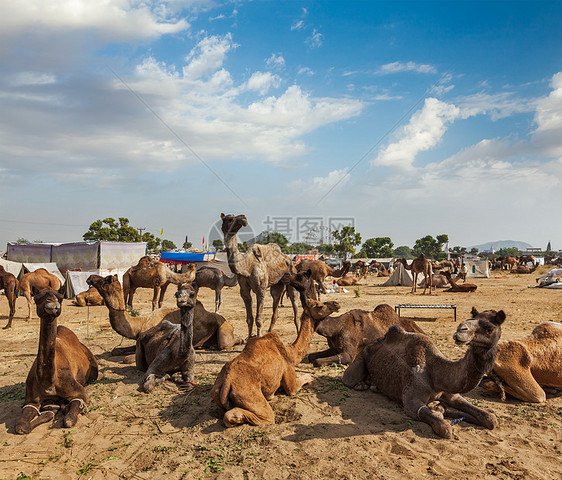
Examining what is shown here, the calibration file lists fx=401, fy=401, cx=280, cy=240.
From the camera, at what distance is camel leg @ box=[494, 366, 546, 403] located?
228 inches

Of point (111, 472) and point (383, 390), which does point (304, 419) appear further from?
point (111, 472)

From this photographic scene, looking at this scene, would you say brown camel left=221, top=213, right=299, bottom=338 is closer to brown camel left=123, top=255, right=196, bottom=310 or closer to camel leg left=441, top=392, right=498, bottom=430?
brown camel left=123, top=255, right=196, bottom=310

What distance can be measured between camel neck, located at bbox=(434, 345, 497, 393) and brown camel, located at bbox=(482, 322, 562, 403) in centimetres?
126

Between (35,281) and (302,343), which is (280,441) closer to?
Answer: (302,343)

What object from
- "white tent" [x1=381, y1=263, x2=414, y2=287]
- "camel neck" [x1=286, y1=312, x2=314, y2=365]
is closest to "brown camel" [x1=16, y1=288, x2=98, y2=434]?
"camel neck" [x1=286, y1=312, x2=314, y2=365]

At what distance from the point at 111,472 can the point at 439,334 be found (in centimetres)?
915

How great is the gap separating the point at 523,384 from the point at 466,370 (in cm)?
182

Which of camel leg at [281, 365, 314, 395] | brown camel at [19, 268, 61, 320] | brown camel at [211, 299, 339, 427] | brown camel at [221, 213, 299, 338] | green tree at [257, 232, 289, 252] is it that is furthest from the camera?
green tree at [257, 232, 289, 252]

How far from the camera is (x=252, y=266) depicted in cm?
1024

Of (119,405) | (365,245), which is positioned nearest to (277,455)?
(119,405)

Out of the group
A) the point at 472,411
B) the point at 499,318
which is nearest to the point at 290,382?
the point at 472,411

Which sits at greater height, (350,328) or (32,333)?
(350,328)

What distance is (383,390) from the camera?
6.20 meters

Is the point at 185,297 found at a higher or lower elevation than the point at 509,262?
lower
